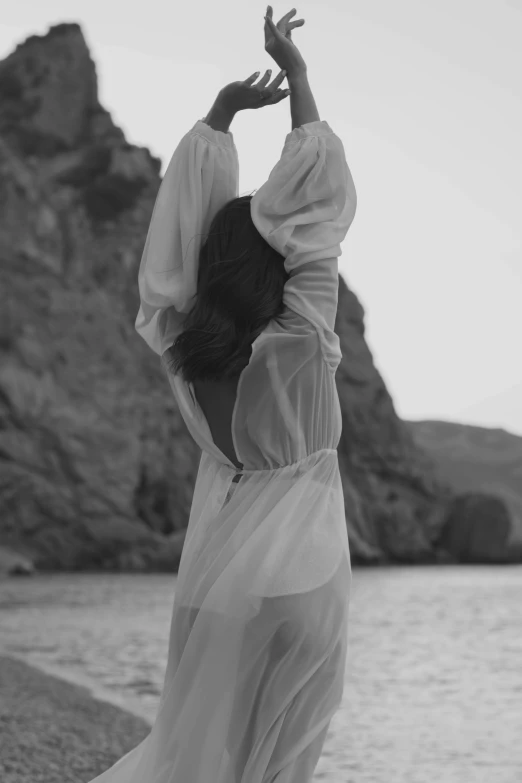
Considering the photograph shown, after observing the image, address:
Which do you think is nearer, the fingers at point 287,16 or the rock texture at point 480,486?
the fingers at point 287,16

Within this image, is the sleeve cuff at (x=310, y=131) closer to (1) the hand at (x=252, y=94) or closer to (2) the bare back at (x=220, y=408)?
(1) the hand at (x=252, y=94)

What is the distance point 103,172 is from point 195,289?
75617 millimetres

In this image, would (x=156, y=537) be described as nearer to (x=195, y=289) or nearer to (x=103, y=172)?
(x=103, y=172)

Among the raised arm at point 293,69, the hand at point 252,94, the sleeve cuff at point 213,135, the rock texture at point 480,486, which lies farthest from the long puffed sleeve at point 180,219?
the rock texture at point 480,486

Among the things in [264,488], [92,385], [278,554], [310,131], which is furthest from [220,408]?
[92,385]

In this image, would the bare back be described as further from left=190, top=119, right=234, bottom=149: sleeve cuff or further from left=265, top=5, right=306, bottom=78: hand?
left=265, top=5, right=306, bottom=78: hand

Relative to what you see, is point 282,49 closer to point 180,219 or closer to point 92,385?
point 180,219

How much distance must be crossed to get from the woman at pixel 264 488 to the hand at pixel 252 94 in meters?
0.13

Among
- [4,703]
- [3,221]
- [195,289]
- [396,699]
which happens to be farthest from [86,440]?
[195,289]

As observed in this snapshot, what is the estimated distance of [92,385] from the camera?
55469 millimetres

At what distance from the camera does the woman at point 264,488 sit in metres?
2.65

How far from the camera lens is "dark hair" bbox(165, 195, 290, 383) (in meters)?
2.76

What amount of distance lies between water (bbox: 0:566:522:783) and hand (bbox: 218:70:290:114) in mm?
5306

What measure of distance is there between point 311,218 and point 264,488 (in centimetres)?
70
